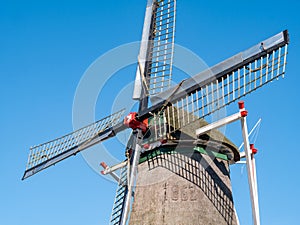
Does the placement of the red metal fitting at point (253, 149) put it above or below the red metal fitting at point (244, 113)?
below

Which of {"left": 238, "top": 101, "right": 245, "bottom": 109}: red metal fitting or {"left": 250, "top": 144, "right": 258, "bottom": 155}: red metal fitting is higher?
{"left": 238, "top": 101, "right": 245, "bottom": 109}: red metal fitting

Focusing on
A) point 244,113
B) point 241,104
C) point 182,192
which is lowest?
point 182,192

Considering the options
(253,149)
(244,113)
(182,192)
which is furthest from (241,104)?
(182,192)

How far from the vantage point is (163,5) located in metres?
9.15

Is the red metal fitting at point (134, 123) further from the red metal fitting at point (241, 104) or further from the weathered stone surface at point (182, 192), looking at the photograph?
the red metal fitting at point (241, 104)

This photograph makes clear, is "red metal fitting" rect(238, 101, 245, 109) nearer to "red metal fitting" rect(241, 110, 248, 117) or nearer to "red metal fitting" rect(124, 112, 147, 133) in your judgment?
"red metal fitting" rect(241, 110, 248, 117)

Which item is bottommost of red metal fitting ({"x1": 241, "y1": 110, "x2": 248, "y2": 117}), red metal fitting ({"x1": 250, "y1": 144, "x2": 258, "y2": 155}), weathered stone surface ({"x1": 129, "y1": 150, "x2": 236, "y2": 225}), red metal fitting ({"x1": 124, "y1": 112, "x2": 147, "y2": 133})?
weathered stone surface ({"x1": 129, "y1": 150, "x2": 236, "y2": 225})

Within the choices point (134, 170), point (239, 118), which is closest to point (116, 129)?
point (134, 170)

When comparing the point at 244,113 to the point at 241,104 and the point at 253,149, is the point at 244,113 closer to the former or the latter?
the point at 241,104

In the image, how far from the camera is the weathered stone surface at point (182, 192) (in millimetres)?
7223

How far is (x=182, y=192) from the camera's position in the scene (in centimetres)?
740

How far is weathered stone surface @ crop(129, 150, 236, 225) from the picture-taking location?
284 inches

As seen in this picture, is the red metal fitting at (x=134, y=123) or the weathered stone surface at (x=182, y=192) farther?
the red metal fitting at (x=134, y=123)

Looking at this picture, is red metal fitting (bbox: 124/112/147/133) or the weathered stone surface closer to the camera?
the weathered stone surface
